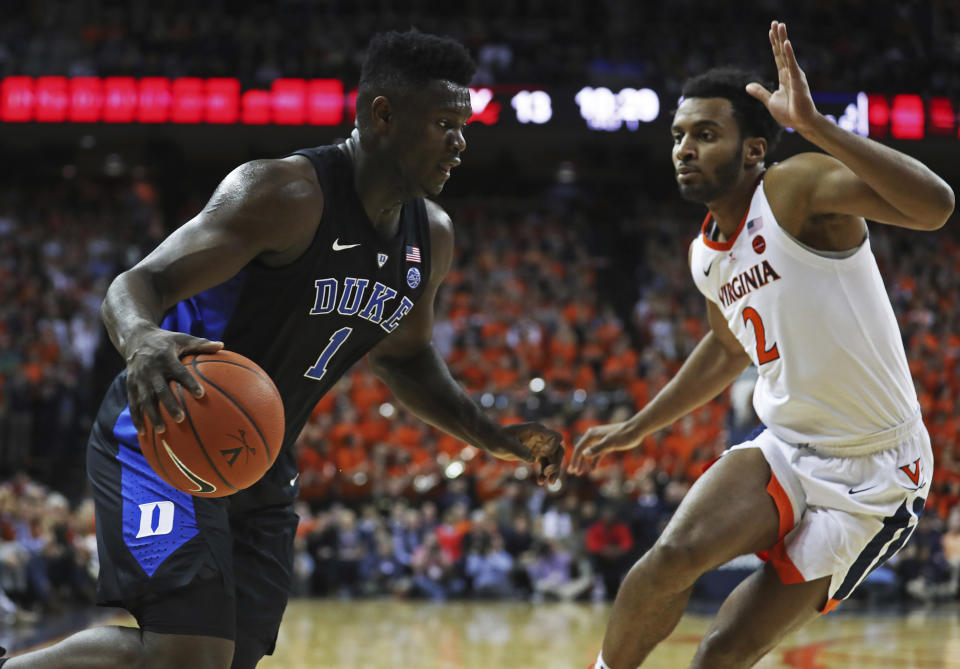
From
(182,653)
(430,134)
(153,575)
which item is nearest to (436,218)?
(430,134)

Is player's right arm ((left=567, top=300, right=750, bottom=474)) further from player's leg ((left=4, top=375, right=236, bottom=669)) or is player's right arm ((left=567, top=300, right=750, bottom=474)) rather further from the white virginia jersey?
player's leg ((left=4, top=375, right=236, bottom=669))

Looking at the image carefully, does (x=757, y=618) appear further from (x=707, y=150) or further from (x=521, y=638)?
(x=521, y=638)

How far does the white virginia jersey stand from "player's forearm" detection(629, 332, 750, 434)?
449 millimetres

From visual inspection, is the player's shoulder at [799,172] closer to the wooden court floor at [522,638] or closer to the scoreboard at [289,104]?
the wooden court floor at [522,638]

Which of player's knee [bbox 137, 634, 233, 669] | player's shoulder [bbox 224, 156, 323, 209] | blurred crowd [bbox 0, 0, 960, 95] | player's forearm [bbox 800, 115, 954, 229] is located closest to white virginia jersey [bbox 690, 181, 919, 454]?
player's forearm [bbox 800, 115, 954, 229]

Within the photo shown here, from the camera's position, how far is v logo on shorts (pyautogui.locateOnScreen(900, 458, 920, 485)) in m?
3.57

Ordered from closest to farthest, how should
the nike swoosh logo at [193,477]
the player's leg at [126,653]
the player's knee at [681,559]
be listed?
1. the nike swoosh logo at [193,477]
2. the player's leg at [126,653]
3. the player's knee at [681,559]

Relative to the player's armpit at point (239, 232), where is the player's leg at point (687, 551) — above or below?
below

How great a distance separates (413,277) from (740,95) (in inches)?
52.6

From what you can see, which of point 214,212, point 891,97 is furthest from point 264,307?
point 891,97

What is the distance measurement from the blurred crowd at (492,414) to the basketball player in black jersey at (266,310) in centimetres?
698

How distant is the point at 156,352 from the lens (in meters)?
2.27

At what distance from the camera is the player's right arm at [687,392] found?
412 cm

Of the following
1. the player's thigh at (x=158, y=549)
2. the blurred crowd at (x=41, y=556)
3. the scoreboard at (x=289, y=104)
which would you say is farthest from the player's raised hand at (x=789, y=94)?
the scoreboard at (x=289, y=104)
